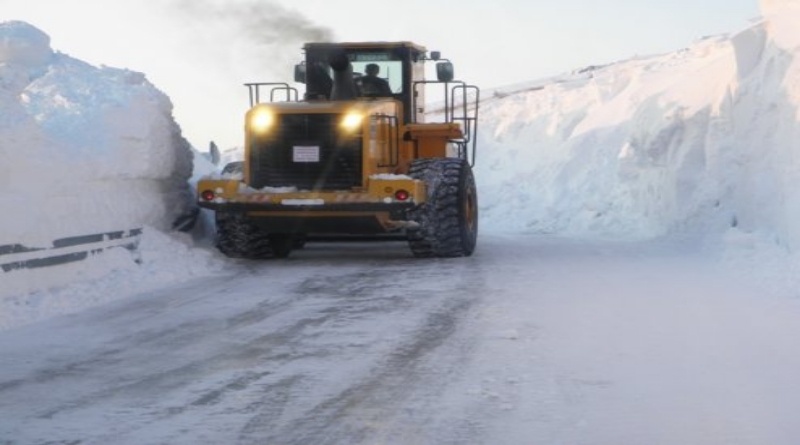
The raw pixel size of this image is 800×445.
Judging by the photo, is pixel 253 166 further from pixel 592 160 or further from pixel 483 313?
pixel 592 160

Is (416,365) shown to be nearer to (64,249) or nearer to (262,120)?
(64,249)

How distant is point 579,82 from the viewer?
124 feet

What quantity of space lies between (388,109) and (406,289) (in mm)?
4298

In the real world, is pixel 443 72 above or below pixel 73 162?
above

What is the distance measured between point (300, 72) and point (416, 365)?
911 centimetres

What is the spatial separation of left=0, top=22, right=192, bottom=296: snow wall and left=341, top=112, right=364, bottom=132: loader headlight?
7.96 feet

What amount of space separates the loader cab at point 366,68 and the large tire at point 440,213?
1.23 meters

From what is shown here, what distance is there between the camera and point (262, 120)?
13516mm

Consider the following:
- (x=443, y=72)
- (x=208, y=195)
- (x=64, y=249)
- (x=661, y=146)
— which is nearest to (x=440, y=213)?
(x=443, y=72)

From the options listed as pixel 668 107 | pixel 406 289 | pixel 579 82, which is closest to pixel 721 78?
pixel 668 107

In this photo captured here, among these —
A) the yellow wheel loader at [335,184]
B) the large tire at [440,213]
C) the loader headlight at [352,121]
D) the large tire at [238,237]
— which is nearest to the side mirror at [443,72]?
the yellow wheel loader at [335,184]

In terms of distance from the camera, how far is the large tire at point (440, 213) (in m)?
13.6

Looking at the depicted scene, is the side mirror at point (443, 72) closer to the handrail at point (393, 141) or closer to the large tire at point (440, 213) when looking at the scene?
the handrail at point (393, 141)

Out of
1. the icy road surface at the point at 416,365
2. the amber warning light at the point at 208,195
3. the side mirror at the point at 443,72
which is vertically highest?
the side mirror at the point at 443,72
